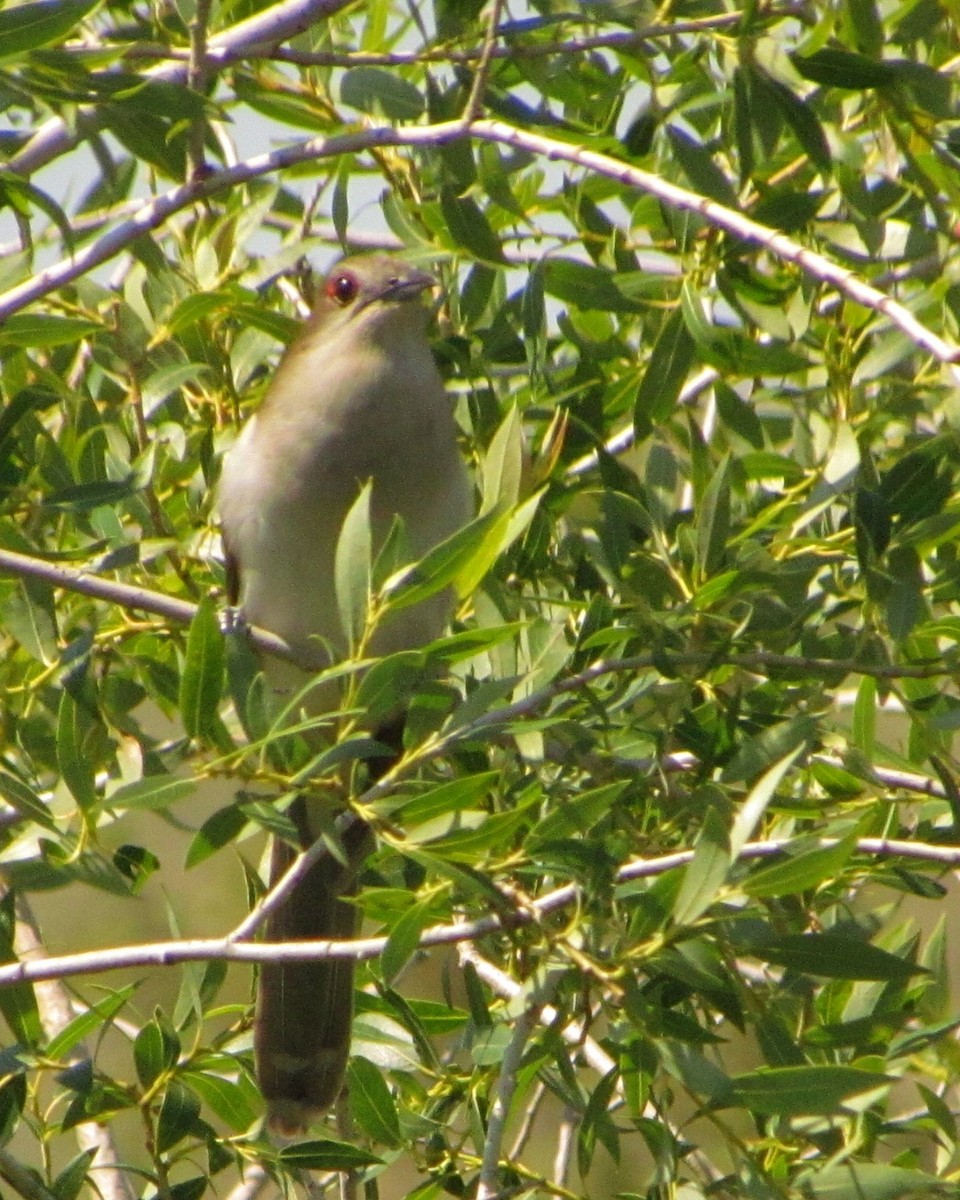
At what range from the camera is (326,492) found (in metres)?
5.01

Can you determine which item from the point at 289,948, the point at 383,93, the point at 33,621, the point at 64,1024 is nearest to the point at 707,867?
the point at 289,948

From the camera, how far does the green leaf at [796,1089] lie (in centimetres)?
295

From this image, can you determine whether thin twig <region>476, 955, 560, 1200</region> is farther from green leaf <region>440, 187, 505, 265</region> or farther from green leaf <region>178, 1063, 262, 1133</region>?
green leaf <region>440, 187, 505, 265</region>

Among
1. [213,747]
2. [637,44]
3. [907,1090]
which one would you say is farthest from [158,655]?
[907,1090]

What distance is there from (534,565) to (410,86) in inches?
42.6

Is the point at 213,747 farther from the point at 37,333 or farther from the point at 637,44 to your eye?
the point at 637,44

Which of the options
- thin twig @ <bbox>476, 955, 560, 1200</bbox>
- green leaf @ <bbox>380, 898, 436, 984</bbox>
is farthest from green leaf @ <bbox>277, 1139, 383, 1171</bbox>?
green leaf @ <bbox>380, 898, 436, 984</bbox>

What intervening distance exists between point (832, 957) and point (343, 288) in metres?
2.90

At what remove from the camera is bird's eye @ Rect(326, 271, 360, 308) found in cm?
526

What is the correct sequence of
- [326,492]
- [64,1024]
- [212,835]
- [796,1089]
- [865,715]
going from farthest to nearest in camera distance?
1. [326,492]
2. [64,1024]
3. [865,715]
4. [212,835]
5. [796,1089]

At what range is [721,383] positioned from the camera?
3998mm

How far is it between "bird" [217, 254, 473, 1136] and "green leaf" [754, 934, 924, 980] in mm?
1834

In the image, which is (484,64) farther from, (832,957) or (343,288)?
(343,288)

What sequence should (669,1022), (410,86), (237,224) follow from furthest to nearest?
1. (237,224)
2. (410,86)
3. (669,1022)
